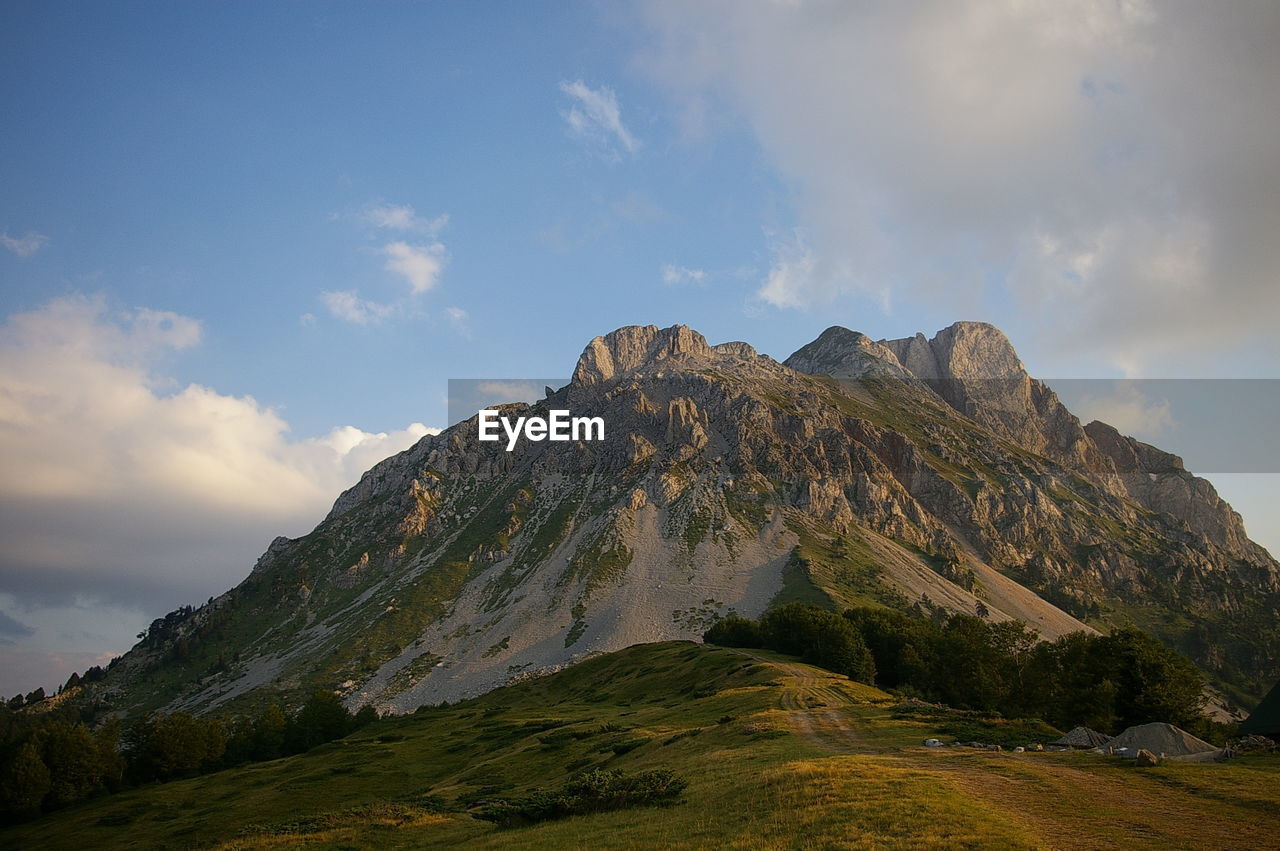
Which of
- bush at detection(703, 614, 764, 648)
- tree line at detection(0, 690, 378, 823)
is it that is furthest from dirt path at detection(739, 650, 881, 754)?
tree line at detection(0, 690, 378, 823)

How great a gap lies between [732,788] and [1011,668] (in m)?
71.4

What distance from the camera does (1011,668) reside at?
87625 millimetres

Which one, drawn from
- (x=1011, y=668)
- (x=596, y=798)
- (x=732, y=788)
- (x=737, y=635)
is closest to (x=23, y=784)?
(x=596, y=798)

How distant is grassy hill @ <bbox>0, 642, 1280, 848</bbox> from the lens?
24.9 meters

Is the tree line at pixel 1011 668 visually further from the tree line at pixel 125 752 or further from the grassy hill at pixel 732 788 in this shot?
the tree line at pixel 125 752

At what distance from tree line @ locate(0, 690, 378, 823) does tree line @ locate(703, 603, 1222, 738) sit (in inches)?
3356

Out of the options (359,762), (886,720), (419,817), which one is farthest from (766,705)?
(359,762)

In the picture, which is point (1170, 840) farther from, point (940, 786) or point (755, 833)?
point (755, 833)

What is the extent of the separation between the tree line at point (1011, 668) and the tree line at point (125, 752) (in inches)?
3356

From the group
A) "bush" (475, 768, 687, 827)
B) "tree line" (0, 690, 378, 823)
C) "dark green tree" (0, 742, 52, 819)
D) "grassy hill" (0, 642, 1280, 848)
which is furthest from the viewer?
"tree line" (0, 690, 378, 823)

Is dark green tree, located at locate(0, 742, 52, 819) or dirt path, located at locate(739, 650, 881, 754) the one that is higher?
dirt path, located at locate(739, 650, 881, 754)

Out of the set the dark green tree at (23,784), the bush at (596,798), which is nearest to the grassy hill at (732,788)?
the bush at (596,798)

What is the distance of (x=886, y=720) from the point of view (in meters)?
54.2

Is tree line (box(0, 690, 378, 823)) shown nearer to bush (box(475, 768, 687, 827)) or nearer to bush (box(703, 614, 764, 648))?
bush (box(703, 614, 764, 648))
